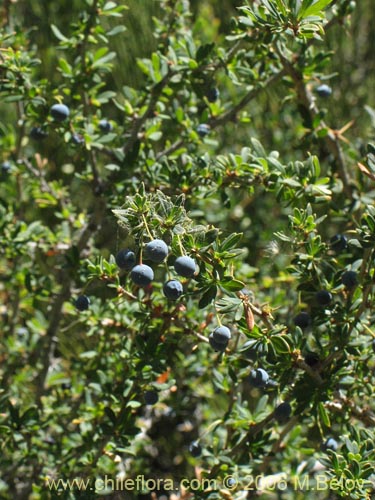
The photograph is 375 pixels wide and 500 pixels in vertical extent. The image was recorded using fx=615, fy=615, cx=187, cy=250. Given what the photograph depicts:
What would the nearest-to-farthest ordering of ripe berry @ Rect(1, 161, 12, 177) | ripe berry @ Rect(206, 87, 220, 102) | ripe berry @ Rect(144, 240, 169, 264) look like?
ripe berry @ Rect(144, 240, 169, 264)
ripe berry @ Rect(206, 87, 220, 102)
ripe berry @ Rect(1, 161, 12, 177)

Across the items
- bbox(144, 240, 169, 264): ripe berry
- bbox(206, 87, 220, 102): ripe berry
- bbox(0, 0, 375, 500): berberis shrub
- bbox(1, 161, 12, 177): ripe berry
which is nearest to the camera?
bbox(144, 240, 169, 264): ripe berry

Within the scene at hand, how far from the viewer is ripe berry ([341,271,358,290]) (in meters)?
0.89

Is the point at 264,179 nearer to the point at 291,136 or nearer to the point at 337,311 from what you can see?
the point at 337,311

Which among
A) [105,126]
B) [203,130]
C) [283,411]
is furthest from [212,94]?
[283,411]

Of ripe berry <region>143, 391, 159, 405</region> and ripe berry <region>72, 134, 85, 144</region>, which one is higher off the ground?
ripe berry <region>72, 134, 85, 144</region>

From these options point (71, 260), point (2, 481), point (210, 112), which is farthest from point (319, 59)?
point (2, 481)

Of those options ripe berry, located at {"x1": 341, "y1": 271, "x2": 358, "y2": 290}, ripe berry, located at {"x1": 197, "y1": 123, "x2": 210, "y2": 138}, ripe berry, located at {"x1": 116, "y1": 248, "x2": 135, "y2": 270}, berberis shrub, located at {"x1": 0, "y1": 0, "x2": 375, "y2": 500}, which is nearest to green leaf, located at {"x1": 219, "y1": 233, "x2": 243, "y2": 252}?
berberis shrub, located at {"x1": 0, "y1": 0, "x2": 375, "y2": 500}

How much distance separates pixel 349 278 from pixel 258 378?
0.20m

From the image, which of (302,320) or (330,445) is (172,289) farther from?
(330,445)

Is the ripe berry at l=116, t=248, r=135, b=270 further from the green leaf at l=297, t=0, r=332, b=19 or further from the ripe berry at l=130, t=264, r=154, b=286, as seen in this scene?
the green leaf at l=297, t=0, r=332, b=19

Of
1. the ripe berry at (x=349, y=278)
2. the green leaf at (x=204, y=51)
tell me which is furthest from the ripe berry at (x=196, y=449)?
the green leaf at (x=204, y=51)

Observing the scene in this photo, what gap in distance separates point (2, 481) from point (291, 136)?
1.10 metres

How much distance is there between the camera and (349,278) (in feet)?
2.93

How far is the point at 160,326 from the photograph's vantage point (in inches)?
37.8
